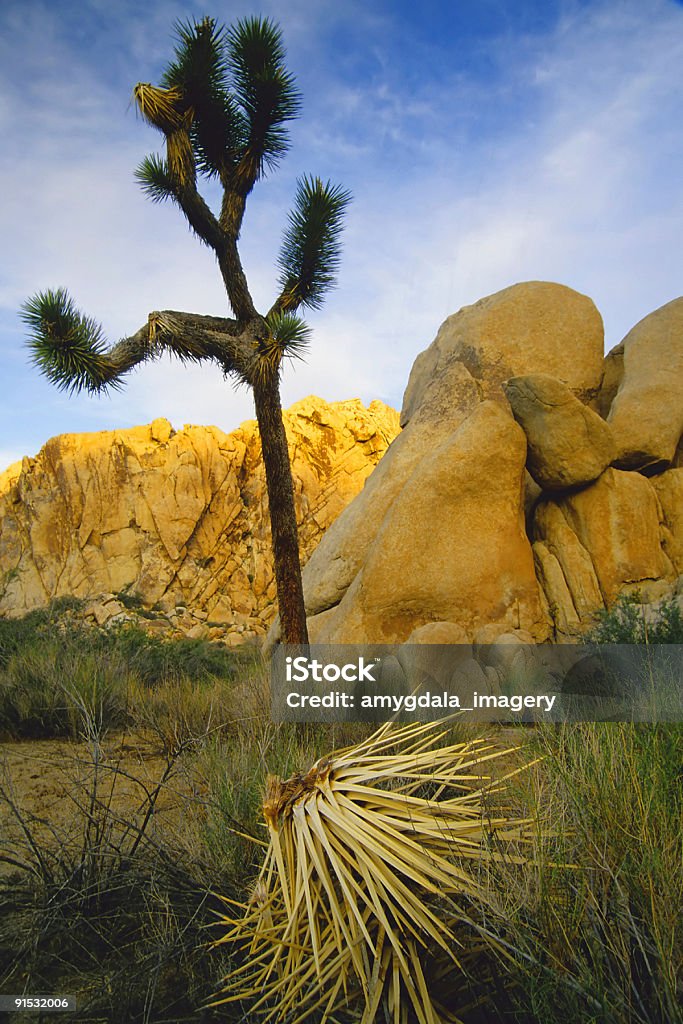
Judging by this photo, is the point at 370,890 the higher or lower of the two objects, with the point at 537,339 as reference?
lower

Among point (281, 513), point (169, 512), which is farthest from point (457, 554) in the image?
point (169, 512)

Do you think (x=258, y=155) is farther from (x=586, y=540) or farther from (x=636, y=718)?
(x=636, y=718)

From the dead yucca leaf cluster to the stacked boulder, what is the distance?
5513mm

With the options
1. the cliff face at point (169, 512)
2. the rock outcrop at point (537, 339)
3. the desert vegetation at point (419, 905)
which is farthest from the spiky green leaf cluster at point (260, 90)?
the cliff face at point (169, 512)

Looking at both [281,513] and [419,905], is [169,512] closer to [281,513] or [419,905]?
[281,513]

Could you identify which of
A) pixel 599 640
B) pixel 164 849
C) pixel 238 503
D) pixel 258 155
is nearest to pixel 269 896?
pixel 164 849

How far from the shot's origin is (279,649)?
781 centimetres

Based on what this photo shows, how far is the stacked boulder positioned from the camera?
7.61 meters

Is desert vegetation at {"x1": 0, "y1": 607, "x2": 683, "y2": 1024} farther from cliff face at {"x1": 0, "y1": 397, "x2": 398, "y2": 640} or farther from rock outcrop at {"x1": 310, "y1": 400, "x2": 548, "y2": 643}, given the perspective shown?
cliff face at {"x1": 0, "y1": 397, "x2": 398, "y2": 640}

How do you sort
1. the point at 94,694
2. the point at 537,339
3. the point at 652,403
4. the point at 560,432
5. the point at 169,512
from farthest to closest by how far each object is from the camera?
1. the point at 169,512
2. the point at 537,339
3. the point at 652,403
4. the point at 560,432
5. the point at 94,694

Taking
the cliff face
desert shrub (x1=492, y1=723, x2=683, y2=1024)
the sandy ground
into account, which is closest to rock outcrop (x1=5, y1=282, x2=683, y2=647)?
the sandy ground

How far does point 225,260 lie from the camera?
770 cm

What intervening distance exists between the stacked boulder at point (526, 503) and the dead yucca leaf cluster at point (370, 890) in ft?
18.1

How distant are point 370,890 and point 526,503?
25.6 ft
